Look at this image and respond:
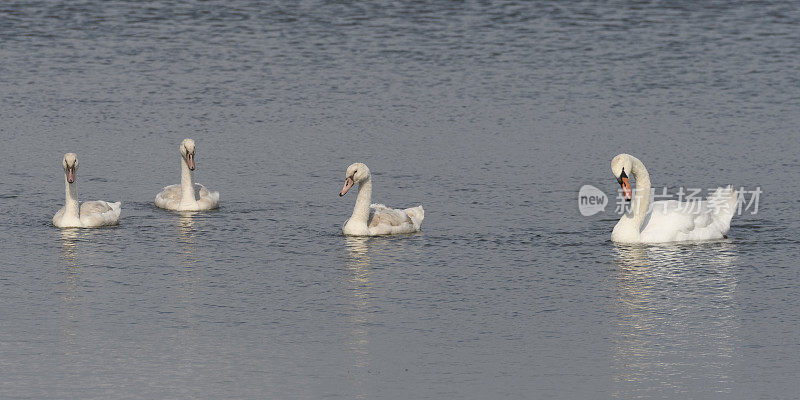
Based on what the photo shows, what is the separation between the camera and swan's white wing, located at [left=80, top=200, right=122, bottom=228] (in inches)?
648

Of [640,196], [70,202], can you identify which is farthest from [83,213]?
[640,196]

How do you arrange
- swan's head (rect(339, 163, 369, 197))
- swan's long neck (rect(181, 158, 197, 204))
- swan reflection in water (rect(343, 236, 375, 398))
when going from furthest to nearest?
swan's long neck (rect(181, 158, 197, 204))
swan's head (rect(339, 163, 369, 197))
swan reflection in water (rect(343, 236, 375, 398))

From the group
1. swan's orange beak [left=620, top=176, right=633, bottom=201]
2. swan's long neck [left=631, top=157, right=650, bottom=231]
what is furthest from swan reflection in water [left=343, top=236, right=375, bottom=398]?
swan's long neck [left=631, top=157, right=650, bottom=231]

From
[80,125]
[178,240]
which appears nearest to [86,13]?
[80,125]

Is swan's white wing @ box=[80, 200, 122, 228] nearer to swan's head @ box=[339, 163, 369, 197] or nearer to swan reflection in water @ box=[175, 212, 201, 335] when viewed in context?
swan reflection in water @ box=[175, 212, 201, 335]

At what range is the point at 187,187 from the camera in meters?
17.5

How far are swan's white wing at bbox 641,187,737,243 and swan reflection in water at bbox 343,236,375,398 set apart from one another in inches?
119

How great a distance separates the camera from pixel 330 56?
27.0m

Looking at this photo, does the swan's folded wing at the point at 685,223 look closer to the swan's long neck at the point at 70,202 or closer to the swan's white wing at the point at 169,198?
the swan's white wing at the point at 169,198

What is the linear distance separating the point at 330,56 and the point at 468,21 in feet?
14.6

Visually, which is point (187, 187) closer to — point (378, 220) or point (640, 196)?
point (378, 220)

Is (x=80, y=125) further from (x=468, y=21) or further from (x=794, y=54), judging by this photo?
(x=794, y=54)

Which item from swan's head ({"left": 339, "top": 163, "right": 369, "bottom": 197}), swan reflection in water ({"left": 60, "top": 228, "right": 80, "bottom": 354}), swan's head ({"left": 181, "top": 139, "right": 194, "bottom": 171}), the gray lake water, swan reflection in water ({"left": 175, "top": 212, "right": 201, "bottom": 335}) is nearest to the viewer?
the gray lake water

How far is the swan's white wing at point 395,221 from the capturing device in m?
16.2
